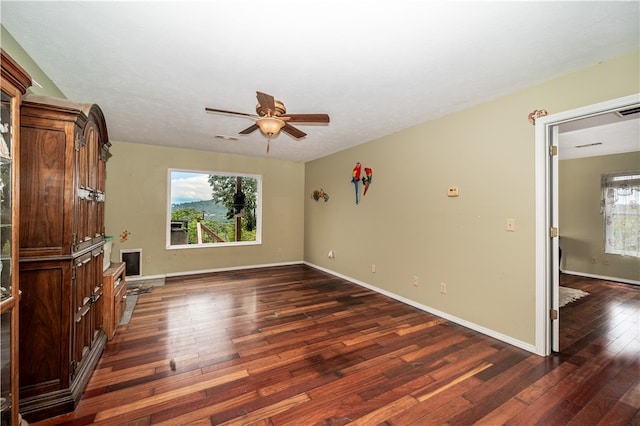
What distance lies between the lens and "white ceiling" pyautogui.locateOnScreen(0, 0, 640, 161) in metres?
1.60

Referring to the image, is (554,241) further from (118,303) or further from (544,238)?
(118,303)

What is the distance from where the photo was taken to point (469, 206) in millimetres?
3035

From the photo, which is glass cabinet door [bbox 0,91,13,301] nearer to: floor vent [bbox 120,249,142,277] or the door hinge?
the door hinge

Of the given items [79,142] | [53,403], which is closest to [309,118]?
[79,142]

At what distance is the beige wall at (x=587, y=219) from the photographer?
5.09 m

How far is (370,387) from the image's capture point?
1.98 meters

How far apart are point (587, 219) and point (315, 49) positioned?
6.79m

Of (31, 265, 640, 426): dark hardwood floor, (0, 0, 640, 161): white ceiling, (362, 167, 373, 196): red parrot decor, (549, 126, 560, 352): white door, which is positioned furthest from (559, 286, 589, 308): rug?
(362, 167, 373, 196): red parrot decor

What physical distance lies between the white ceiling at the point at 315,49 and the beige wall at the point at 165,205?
81.7 inches

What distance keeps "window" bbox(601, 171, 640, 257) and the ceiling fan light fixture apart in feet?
21.8

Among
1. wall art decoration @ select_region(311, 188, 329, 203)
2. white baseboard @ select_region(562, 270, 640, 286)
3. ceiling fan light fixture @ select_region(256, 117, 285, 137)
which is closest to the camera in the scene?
ceiling fan light fixture @ select_region(256, 117, 285, 137)

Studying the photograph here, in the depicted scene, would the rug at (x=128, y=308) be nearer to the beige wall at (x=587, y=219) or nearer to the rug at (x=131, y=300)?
the rug at (x=131, y=300)

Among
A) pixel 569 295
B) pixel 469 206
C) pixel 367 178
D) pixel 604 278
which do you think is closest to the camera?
pixel 469 206

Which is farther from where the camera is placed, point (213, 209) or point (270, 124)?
point (213, 209)
